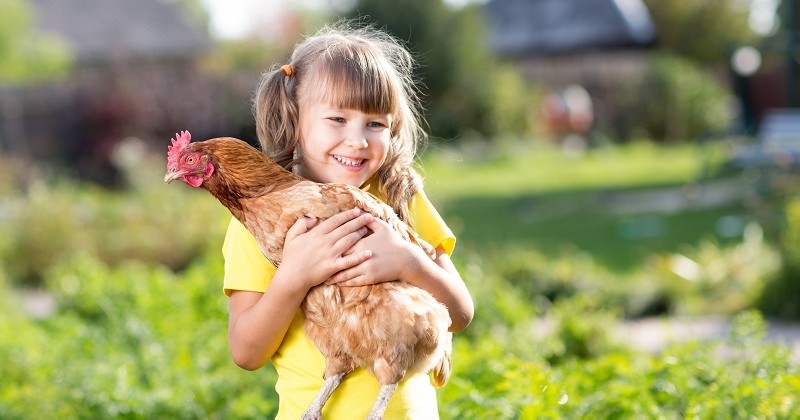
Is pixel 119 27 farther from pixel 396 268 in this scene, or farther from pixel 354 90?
pixel 396 268

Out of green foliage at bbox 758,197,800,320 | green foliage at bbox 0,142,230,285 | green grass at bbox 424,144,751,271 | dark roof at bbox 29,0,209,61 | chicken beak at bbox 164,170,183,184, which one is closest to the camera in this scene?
chicken beak at bbox 164,170,183,184

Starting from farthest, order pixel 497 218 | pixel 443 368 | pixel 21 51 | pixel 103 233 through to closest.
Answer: pixel 21 51, pixel 497 218, pixel 103 233, pixel 443 368

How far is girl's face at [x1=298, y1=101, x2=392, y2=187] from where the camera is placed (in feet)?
7.70

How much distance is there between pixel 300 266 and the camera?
2.22 meters

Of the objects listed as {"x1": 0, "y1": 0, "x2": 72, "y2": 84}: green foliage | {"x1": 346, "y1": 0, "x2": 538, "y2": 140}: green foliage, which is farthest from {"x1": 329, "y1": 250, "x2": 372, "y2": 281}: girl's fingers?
{"x1": 0, "y1": 0, "x2": 72, "y2": 84}: green foliage

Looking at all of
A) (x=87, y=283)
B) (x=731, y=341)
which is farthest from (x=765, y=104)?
(x=731, y=341)

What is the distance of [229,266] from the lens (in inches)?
94.7

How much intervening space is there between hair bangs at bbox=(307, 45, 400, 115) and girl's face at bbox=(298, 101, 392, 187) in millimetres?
20

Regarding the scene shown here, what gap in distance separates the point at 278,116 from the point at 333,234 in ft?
1.43

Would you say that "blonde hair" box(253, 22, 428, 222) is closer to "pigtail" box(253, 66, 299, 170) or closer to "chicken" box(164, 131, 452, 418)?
"pigtail" box(253, 66, 299, 170)

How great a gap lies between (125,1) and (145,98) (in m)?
17.7

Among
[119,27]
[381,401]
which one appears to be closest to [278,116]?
[381,401]

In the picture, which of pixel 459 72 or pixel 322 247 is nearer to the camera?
pixel 322 247

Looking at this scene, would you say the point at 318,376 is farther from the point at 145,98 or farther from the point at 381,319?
the point at 145,98
